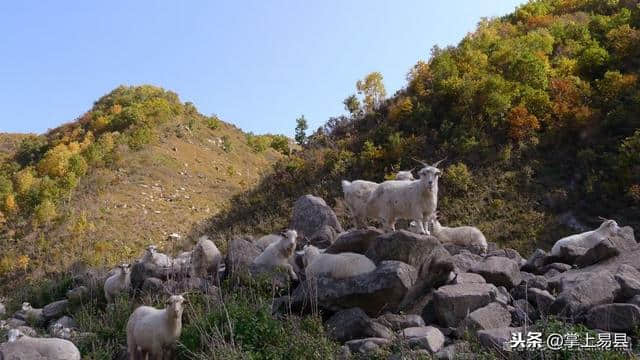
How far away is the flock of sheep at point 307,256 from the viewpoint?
8.44 meters

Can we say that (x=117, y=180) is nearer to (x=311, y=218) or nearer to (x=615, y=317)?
(x=311, y=218)

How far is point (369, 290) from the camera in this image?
8570mm

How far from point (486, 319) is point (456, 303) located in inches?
23.0

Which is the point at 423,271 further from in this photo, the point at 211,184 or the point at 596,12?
the point at 211,184

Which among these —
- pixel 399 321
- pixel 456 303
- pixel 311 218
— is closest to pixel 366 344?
pixel 399 321

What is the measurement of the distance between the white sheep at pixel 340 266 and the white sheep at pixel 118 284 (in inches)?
161

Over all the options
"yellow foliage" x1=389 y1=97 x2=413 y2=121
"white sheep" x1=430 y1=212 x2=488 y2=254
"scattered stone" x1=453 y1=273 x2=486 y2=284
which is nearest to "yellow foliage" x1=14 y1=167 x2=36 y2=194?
"yellow foliage" x1=389 y1=97 x2=413 y2=121

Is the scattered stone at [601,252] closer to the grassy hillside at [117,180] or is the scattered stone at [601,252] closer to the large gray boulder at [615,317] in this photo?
the large gray boulder at [615,317]

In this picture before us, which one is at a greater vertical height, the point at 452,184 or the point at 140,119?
the point at 140,119

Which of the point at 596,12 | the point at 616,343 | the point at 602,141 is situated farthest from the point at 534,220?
the point at 596,12

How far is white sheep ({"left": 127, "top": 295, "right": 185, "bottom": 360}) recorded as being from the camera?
8375 millimetres

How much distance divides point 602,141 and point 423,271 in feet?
48.4

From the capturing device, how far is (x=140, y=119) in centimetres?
4262

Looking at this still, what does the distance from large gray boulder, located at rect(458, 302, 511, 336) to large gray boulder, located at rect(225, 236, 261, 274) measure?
13.3 feet
